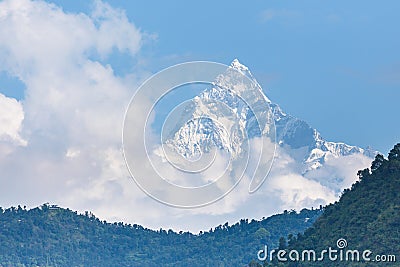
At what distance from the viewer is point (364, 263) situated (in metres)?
104

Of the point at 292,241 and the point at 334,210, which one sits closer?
the point at 334,210

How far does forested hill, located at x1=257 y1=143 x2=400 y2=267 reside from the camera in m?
106

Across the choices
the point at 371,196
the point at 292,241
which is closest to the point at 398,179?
the point at 371,196

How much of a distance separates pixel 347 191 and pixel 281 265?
13948mm

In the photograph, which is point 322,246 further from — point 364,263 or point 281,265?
point 364,263

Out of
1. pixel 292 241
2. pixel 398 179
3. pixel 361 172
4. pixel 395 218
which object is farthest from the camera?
pixel 292 241

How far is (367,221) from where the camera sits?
372 feet

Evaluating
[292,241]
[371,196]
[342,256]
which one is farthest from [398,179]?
[292,241]

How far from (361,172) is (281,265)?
1558cm

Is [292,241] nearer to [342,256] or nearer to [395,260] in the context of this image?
[342,256]

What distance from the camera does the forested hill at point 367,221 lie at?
106 meters

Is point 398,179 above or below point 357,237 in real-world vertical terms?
above

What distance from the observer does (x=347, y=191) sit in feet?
417

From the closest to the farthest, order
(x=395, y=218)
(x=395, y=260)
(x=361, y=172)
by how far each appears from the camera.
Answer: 1. (x=395, y=260)
2. (x=395, y=218)
3. (x=361, y=172)
